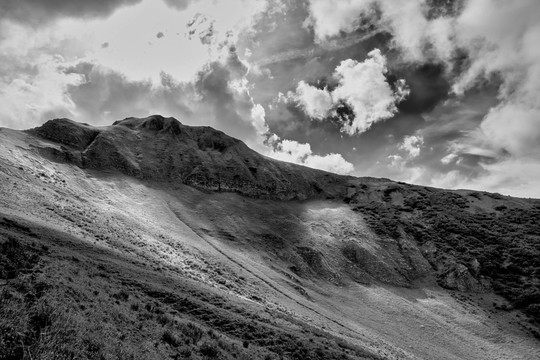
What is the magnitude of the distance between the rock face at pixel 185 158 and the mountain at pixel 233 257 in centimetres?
58

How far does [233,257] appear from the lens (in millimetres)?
52969

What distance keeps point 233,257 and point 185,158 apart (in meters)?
51.3

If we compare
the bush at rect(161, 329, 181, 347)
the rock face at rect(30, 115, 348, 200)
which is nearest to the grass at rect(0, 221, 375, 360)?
the bush at rect(161, 329, 181, 347)

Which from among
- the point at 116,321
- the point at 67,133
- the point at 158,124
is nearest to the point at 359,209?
the point at 158,124

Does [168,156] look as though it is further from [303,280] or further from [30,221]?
[30,221]

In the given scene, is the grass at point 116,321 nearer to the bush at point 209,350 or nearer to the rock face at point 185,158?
the bush at point 209,350

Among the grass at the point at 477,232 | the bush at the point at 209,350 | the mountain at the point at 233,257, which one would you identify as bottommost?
the bush at the point at 209,350

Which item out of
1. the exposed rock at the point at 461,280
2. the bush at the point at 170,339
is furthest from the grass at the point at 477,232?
the bush at the point at 170,339

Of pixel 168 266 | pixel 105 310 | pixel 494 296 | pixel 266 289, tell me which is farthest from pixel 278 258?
pixel 105 310

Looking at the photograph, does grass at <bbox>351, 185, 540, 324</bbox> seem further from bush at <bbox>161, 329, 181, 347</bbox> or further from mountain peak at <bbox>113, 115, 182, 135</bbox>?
bush at <bbox>161, 329, 181, 347</bbox>

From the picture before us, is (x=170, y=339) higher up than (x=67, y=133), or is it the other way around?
(x=67, y=133)

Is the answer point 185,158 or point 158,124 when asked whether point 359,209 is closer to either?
point 185,158

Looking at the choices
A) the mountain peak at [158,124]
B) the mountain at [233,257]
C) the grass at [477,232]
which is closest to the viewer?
the mountain at [233,257]

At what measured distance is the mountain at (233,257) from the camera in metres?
16.4
